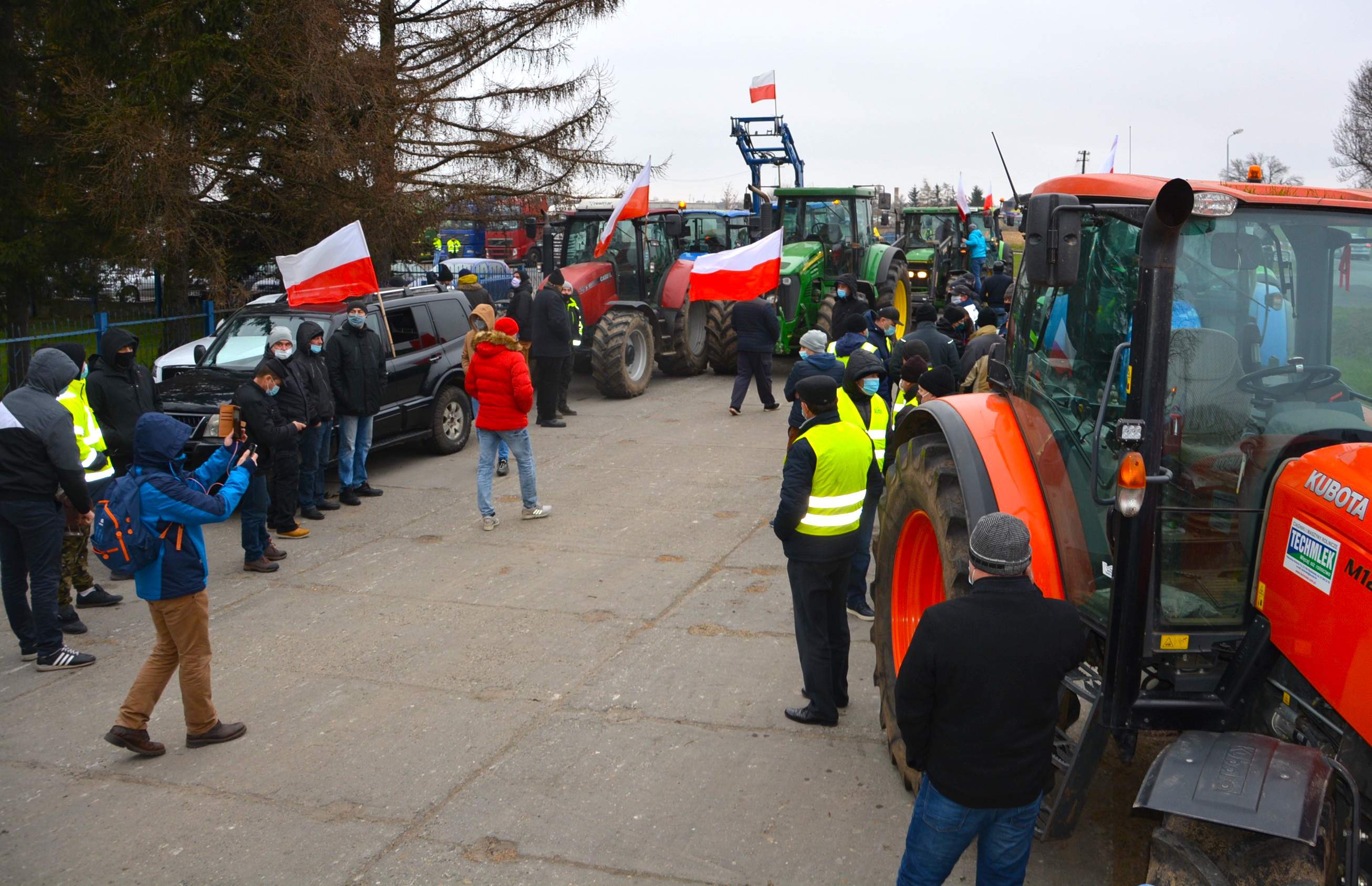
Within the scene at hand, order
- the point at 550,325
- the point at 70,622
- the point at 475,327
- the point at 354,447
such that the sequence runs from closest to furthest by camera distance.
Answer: the point at 70,622
the point at 354,447
the point at 475,327
the point at 550,325

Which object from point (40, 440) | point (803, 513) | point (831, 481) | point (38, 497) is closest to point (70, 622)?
point (38, 497)

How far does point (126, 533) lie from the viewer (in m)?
5.47

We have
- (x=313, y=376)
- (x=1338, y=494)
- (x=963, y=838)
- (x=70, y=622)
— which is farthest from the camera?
(x=313, y=376)

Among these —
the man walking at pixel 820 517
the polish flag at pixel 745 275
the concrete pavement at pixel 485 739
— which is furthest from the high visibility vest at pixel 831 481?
the polish flag at pixel 745 275

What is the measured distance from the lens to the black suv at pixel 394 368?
10.3 m

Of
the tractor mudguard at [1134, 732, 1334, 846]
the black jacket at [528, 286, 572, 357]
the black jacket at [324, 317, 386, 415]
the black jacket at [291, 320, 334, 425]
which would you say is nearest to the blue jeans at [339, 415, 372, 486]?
the black jacket at [324, 317, 386, 415]

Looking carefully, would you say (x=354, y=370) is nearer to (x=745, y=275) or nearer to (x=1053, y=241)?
(x=745, y=275)

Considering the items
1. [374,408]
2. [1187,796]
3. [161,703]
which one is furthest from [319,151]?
[1187,796]

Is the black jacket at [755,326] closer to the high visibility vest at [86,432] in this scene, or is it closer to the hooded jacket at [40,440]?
the high visibility vest at [86,432]

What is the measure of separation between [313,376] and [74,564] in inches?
109

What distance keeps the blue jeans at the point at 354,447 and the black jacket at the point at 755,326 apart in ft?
16.8

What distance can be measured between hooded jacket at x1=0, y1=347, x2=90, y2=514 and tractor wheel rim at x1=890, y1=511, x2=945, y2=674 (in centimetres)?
500

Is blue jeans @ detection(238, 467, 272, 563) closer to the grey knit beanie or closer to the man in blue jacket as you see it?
the man in blue jacket

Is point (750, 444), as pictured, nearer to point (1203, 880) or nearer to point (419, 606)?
point (419, 606)
